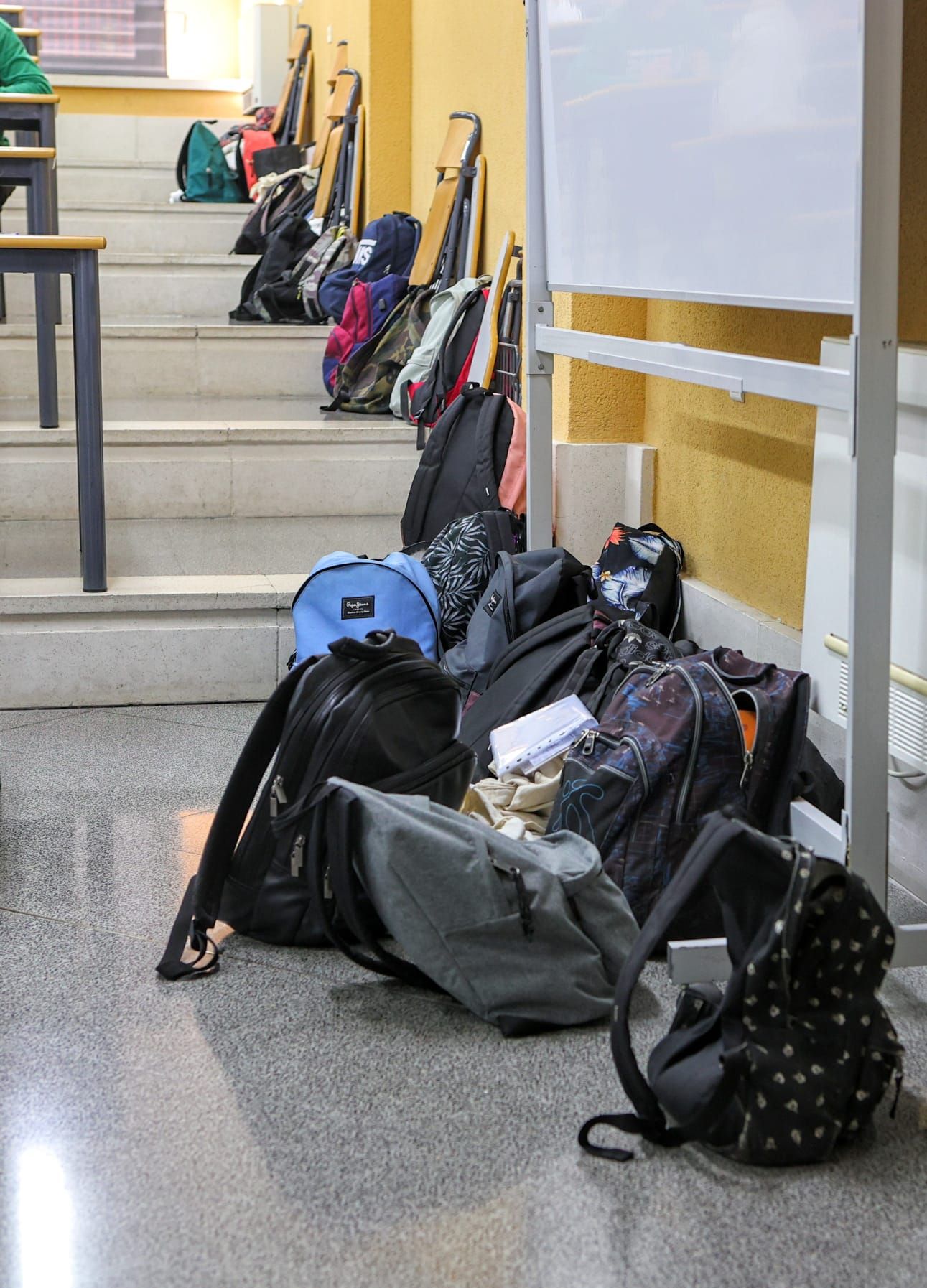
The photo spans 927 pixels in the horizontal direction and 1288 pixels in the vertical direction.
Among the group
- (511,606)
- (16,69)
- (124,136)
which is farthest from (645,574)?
(124,136)

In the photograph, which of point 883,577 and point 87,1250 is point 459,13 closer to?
point 883,577

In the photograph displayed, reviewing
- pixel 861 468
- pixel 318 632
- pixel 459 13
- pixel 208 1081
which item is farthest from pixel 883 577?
pixel 459 13

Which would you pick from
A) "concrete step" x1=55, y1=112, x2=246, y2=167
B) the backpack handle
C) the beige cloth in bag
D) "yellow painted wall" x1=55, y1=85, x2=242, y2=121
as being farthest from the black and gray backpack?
"yellow painted wall" x1=55, y1=85, x2=242, y2=121

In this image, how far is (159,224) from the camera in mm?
5242

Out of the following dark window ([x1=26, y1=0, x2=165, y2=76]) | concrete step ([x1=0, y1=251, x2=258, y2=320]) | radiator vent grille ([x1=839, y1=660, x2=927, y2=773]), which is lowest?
radiator vent grille ([x1=839, y1=660, x2=927, y2=773])

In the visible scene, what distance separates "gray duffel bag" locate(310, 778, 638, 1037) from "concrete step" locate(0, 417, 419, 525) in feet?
5.24

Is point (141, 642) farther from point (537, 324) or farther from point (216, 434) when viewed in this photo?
point (537, 324)

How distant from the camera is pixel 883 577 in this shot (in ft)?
4.83

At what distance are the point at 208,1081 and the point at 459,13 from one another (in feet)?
10.8

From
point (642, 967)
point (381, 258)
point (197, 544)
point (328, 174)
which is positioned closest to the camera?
point (642, 967)

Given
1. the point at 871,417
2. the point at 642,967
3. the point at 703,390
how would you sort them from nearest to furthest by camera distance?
the point at 642,967, the point at 871,417, the point at 703,390

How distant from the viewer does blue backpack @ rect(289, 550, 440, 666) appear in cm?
241

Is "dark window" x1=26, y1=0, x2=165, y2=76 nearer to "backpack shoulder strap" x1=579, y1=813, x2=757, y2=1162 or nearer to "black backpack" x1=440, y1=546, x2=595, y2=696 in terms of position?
"black backpack" x1=440, y1=546, x2=595, y2=696

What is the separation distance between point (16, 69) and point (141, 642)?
2157 millimetres
